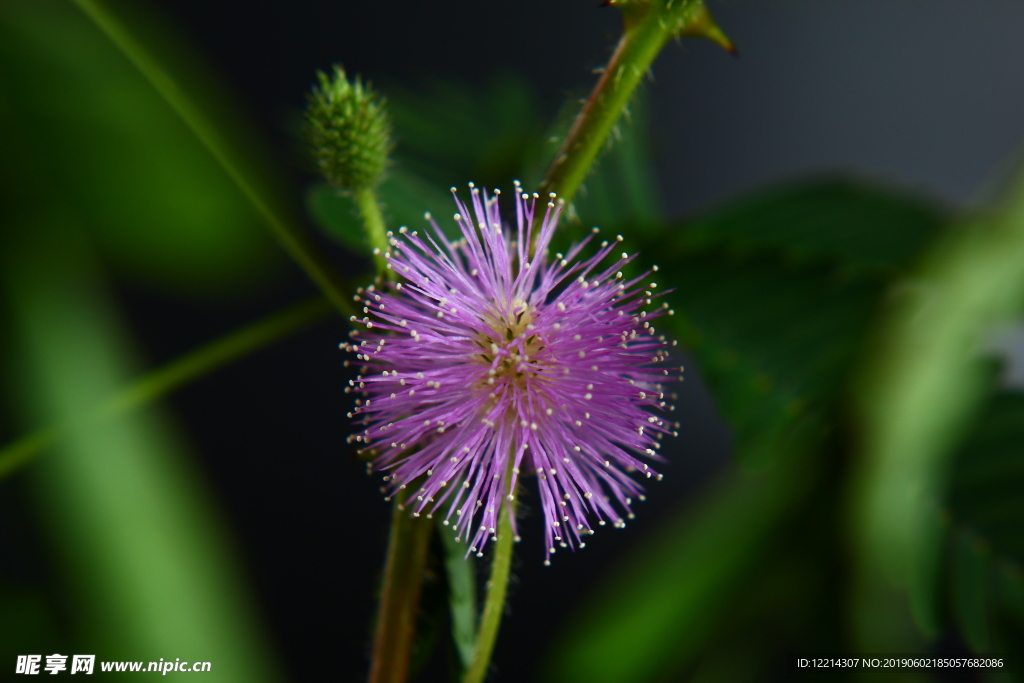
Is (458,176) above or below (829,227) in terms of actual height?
above

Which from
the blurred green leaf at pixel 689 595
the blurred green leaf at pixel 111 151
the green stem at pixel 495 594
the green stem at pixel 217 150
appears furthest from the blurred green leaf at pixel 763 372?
the blurred green leaf at pixel 111 151

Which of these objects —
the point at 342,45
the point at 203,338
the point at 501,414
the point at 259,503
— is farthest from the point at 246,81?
the point at 501,414

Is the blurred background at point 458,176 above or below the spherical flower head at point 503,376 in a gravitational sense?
above

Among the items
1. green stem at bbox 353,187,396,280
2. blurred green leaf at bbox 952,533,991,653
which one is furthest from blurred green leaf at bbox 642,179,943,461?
green stem at bbox 353,187,396,280

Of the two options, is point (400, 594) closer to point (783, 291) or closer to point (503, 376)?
point (503, 376)

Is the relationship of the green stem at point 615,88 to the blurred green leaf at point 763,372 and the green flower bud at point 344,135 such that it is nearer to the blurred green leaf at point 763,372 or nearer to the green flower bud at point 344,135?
the green flower bud at point 344,135

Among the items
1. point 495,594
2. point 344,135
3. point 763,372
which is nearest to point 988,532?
point 763,372
